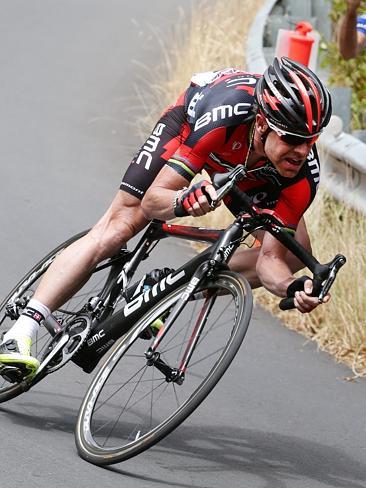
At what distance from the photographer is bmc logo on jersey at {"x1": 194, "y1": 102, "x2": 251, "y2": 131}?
19.0 feet

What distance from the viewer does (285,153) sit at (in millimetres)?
5664

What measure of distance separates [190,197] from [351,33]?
4.65 m

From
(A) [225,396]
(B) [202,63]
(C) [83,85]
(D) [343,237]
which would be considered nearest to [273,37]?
(B) [202,63]

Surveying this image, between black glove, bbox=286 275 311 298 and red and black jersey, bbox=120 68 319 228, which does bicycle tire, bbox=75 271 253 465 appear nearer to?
black glove, bbox=286 275 311 298

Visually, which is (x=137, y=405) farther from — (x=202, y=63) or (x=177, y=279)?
(x=202, y=63)

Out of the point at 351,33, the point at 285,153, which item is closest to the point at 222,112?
the point at 285,153

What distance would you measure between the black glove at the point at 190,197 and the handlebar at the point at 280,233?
0.21 ft

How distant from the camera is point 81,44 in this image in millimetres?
16016

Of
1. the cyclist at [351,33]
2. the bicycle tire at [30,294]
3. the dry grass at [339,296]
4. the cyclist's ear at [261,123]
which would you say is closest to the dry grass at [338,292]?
the dry grass at [339,296]

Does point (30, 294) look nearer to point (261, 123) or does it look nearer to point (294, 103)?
point (261, 123)

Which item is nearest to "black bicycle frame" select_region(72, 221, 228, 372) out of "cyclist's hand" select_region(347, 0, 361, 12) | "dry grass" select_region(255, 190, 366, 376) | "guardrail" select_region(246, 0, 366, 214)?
"dry grass" select_region(255, 190, 366, 376)

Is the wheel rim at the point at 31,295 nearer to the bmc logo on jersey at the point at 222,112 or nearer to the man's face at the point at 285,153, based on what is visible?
the bmc logo on jersey at the point at 222,112

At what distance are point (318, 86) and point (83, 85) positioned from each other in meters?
9.14

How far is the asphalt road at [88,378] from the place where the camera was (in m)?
5.77
